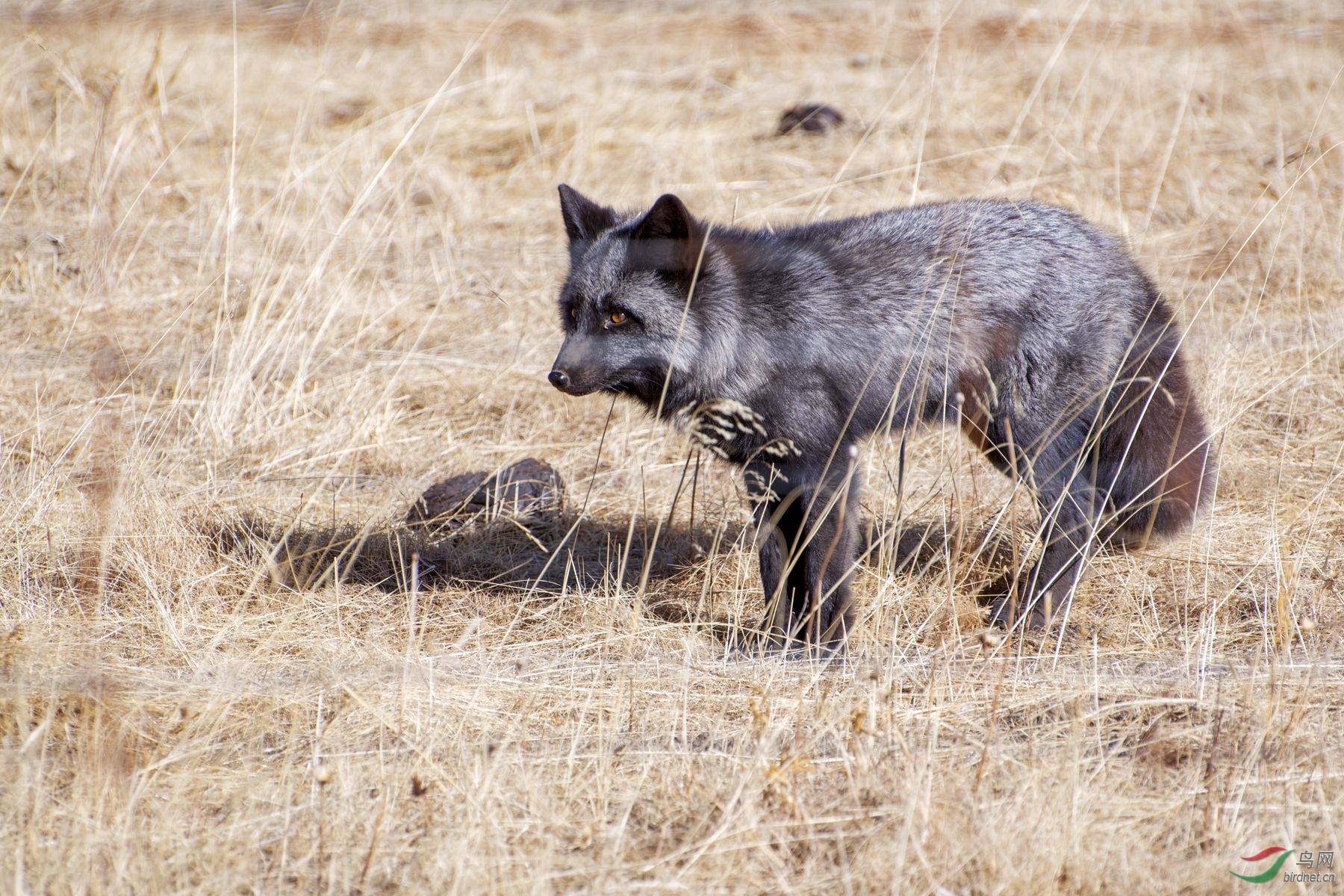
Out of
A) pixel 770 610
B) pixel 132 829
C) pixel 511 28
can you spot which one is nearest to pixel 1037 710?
pixel 770 610

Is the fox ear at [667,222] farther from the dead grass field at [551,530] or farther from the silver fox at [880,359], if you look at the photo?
the dead grass field at [551,530]

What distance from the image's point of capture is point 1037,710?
3.22 m

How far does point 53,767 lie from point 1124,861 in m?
2.76

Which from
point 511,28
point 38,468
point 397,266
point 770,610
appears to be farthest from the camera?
point 511,28

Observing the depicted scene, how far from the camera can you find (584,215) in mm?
4266

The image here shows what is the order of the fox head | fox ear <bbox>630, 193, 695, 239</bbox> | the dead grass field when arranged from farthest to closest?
the fox head
fox ear <bbox>630, 193, 695, 239</bbox>
the dead grass field

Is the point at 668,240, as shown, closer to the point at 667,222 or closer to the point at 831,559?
the point at 667,222

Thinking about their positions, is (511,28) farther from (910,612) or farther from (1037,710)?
(1037,710)

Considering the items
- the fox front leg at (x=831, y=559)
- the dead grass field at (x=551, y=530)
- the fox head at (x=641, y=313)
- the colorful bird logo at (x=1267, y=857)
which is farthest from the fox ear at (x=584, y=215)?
the colorful bird logo at (x=1267, y=857)

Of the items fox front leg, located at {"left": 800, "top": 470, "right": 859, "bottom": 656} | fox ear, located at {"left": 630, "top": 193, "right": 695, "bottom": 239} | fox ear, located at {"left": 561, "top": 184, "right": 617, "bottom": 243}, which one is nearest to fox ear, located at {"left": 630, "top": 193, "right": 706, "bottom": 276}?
fox ear, located at {"left": 630, "top": 193, "right": 695, "bottom": 239}

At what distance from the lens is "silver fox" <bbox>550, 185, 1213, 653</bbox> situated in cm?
399

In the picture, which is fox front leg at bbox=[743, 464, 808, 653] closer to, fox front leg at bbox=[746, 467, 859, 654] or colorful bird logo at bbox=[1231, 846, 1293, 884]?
fox front leg at bbox=[746, 467, 859, 654]

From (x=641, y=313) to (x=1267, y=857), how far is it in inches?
102

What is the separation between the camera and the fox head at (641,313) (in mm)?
3920
